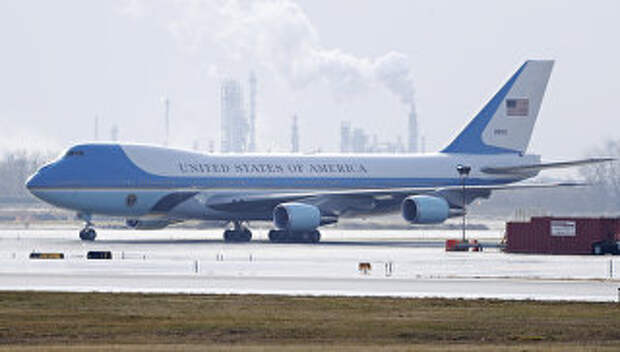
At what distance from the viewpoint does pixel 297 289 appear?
4938cm

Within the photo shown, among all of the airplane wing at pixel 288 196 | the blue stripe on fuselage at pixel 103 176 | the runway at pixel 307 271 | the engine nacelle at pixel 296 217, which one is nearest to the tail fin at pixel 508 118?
the airplane wing at pixel 288 196

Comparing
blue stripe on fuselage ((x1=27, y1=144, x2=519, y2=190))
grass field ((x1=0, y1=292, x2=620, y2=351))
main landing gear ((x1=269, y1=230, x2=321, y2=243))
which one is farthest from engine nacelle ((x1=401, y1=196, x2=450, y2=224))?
grass field ((x1=0, y1=292, x2=620, y2=351))

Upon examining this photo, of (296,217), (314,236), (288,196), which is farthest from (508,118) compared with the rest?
(296,217)

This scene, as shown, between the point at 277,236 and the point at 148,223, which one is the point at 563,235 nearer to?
the point at 277,236

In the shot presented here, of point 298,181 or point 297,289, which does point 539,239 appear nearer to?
point 298,181

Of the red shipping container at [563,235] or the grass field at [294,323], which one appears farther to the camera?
the red shipping container at [563,235]

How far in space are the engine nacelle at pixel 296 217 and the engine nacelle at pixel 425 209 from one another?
17.5ft

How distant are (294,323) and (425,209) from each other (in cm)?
4983

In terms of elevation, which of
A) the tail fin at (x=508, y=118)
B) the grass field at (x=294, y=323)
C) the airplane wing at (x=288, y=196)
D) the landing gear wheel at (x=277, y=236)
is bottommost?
the grass field at (x=294, y=323)

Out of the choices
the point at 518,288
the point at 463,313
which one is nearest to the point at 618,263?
the point at 518,288

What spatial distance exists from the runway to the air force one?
7.38 feet

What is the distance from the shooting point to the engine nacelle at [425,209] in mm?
87812

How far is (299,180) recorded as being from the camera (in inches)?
3656

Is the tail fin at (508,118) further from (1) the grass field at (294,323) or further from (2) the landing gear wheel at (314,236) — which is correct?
(1) the grass field at (294,323)
